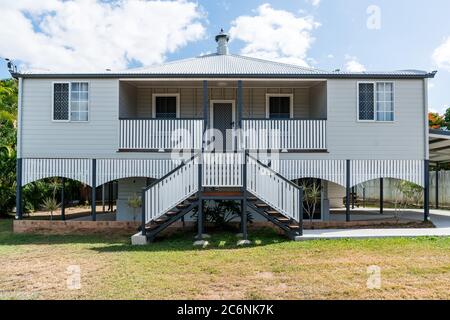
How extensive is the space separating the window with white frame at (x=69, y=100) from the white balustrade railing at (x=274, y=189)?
6.26 meters

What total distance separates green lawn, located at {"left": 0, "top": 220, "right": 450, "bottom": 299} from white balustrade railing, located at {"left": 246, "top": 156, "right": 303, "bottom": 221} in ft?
2.94

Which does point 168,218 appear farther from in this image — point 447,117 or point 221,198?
point 447,117

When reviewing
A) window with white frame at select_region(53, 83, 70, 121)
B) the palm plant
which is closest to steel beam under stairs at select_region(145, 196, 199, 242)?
the palm plant

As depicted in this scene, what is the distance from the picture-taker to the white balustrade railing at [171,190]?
10.4 meters

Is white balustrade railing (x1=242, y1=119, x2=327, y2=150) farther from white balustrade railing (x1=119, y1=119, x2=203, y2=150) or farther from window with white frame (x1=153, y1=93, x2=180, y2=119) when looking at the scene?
window with white frame (x1=153, y1=93, x2=180, y2=119)

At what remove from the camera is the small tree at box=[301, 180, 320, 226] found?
1241cm

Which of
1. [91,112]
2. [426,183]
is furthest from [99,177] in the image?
[426,183]

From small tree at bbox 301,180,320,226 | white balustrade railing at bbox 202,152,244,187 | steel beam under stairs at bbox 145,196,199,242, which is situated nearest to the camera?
steel beam under stairs at bbox 145,196,199,242

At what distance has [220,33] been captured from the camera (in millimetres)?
18297

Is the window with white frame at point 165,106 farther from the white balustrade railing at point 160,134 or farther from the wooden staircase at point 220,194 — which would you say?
the wooden staircase at point 220,194

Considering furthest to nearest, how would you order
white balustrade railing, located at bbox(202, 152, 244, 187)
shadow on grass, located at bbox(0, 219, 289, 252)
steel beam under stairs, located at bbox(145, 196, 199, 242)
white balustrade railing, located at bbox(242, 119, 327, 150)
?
white balustrade railing, located at bbox(242, 119, 327, 150) → white balustrade railing, located at bbox(202, 152, 244, 187) → steel beam under stairs, located at bbox(145, 196, 199, 242) → shadow on grass, located at bbox(0, 219, 289, 252)

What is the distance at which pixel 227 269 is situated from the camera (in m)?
7.46
